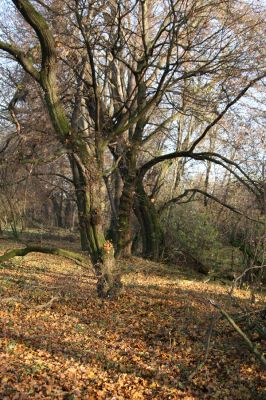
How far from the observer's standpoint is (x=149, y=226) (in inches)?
660

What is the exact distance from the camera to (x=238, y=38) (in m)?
10.8

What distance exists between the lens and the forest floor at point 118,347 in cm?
525

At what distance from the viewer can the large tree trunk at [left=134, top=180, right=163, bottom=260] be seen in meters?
16.7

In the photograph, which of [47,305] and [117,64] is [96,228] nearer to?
[47,305]

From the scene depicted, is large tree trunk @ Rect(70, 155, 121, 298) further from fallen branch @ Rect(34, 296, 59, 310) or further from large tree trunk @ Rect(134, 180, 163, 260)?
large tree trunk @ Rect(134, 180, 163, 260)

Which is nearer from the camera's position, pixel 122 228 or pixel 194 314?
pixel 194 314

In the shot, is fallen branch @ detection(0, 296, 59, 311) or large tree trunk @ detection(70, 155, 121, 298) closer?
fallen branch @ detection(0, 296, 59, 311)

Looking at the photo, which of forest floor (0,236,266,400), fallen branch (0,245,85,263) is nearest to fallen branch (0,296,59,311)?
forest floor (0,236,266,400)

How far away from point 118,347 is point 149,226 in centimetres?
1024

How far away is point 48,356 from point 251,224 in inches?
312

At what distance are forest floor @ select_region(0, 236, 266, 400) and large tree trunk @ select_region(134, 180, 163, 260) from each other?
6.51m

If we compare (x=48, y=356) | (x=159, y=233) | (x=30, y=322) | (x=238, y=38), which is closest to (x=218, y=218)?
(x=159, y=233)

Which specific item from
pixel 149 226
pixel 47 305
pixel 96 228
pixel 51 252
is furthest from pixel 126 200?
pixel 47 305

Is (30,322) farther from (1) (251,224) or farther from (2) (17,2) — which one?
(1) (251,224)
